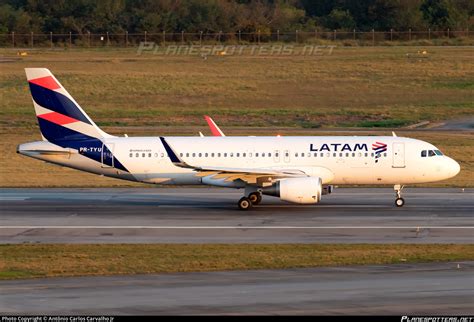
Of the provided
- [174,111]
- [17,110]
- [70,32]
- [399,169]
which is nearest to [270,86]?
[174,111]

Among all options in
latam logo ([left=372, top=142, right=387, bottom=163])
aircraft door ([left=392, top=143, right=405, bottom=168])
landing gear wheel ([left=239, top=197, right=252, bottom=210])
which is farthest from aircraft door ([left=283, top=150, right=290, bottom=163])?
aircraft door ([left=392, top=143, right=405, bottom=168])

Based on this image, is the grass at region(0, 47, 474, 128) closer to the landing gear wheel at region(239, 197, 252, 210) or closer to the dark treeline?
the dark treeline

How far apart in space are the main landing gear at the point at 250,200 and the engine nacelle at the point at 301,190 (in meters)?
1.81

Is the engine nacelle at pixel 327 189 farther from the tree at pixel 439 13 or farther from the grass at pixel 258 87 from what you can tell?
the tree at pixel 439 13

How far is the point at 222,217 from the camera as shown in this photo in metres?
38.7

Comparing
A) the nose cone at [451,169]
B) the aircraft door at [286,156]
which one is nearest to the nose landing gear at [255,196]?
the aircraft door at [286,156]

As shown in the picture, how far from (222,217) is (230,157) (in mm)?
→ 3607

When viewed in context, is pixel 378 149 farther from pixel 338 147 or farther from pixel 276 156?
pixel 276 156

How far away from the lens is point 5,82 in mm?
94125

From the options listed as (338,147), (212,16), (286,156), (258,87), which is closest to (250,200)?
(286,156)

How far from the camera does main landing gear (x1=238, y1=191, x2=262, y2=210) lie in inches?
1592

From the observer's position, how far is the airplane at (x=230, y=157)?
4084 cm

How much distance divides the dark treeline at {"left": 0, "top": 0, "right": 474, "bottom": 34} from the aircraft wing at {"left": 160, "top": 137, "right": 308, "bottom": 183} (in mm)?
87026

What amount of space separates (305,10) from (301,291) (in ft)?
406
